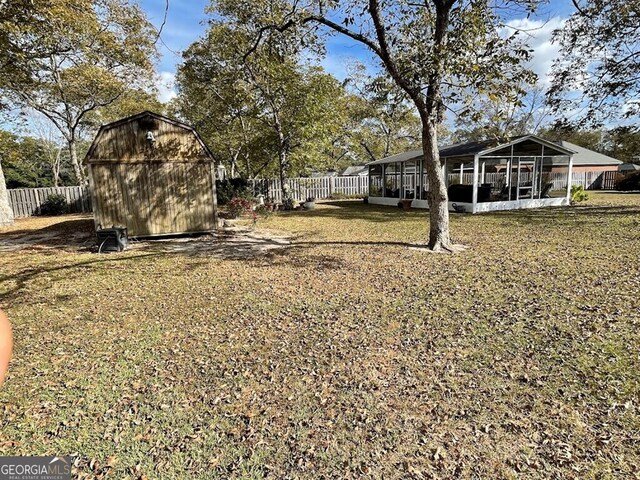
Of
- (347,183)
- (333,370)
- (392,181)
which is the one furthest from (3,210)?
(347,183)

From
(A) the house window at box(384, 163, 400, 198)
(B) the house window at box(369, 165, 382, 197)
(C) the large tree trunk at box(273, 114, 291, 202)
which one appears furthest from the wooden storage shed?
(B) the house window at box(369, 165, 382, 197)

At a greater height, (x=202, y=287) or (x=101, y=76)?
(x=101, y=76)

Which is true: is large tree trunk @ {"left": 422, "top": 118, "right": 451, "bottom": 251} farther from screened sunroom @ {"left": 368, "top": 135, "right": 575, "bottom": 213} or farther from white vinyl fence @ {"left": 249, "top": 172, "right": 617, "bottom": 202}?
white vinyl fence @ {"left": 249, "top": 172, "right": 617, "bottom": 202}

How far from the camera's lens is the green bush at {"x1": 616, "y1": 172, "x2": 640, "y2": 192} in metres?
23.8

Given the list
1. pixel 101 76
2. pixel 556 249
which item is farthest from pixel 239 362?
pixel 101 76

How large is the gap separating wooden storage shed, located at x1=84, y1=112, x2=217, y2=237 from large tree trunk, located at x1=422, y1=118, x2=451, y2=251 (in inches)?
236

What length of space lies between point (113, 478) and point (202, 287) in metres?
3.66

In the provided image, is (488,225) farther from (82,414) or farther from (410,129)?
(410,129)

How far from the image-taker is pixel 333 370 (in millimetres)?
3246

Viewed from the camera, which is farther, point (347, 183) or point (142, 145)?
point (347, 183)

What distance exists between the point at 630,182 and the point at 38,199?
35.8 metres

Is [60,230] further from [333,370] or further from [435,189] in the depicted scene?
[333,370]

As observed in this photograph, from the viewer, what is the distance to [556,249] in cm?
737

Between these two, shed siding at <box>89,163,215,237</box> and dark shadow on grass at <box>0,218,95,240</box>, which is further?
dark shadow on grass at <box>0,218,95,240</box>
